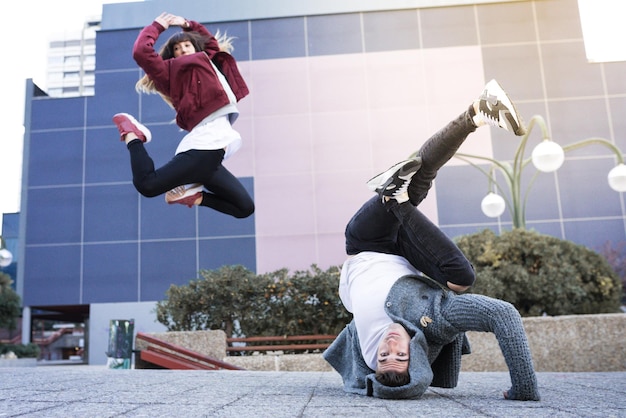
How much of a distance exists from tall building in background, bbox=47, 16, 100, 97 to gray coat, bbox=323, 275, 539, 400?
84.7m

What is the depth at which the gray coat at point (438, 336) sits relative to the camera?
9.99 ft

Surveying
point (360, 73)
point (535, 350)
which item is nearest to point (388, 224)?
point (535, 350)

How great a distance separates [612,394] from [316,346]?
5.56 m

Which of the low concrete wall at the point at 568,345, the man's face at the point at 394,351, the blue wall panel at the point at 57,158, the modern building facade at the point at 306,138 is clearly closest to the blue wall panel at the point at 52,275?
the modern building facade at the point at 306,138

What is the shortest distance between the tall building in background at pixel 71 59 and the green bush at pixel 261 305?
7900cm

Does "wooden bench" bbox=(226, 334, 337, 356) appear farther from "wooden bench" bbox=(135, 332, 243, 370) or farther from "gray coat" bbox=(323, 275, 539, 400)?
"gray coat" bbox=(323, 275, 539, 400)

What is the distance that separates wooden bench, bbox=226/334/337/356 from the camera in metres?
8.60

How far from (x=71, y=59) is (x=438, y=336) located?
8860 centimetres

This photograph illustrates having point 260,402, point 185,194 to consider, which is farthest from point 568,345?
point 260,402

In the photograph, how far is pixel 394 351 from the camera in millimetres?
3186

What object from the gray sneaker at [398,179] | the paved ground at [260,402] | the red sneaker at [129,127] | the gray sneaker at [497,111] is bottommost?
the paved ground at [260,402]

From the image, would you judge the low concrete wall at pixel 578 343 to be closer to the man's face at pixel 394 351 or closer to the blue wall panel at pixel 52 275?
the man's face at pixel 394 351

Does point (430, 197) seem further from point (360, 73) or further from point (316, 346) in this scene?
point (316, 346)

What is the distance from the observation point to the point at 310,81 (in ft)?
61.4
